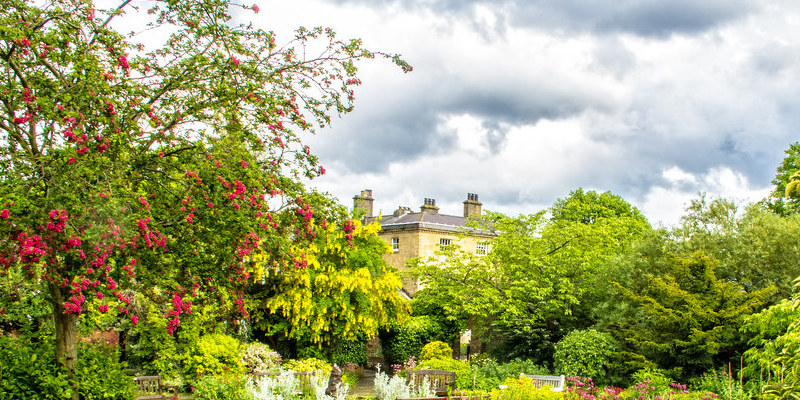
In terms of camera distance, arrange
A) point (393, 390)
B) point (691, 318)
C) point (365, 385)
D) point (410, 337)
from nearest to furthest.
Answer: point (393, 390)
point (691, 318)
point (365, 385)
point (410, 337)

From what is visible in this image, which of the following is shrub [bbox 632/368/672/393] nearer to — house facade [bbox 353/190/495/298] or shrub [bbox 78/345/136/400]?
shrub [bbox 78/345/136/400]

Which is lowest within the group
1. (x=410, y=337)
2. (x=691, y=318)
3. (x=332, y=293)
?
(x=410, y=337)

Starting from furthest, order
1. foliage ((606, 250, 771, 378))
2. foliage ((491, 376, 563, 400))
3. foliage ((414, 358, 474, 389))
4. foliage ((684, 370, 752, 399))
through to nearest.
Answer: foliage ((414, 358, 474, 389)) → foliage ((606, 250, 771, 378)) → foliage ((684, 370, 752, 399)) → foliage ((491, 376, 563, 400))

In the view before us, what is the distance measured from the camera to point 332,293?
25.5m

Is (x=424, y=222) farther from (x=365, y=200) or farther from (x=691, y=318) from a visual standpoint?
(x=691, y=318)

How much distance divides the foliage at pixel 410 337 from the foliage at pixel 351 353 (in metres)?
1.34

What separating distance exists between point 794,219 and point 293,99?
55.1 feet

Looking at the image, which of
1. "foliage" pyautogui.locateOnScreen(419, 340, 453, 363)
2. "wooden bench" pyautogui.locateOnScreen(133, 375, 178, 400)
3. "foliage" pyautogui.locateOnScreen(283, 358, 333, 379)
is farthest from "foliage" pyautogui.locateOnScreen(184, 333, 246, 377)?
"foliage" pyautogui.locateOnScreen(419, 340, 453, 363)

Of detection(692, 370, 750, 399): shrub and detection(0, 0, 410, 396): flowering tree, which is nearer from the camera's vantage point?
detection(0, 0, 410, 396): flowering tree


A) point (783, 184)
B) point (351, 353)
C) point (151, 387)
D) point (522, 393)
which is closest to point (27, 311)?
point (151, 387)

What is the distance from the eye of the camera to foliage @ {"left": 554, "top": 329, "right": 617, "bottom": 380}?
70.1ft

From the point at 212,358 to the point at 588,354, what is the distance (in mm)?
10890

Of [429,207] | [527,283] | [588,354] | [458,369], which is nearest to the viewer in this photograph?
[458,369]

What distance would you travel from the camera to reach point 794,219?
21688 millimetres
